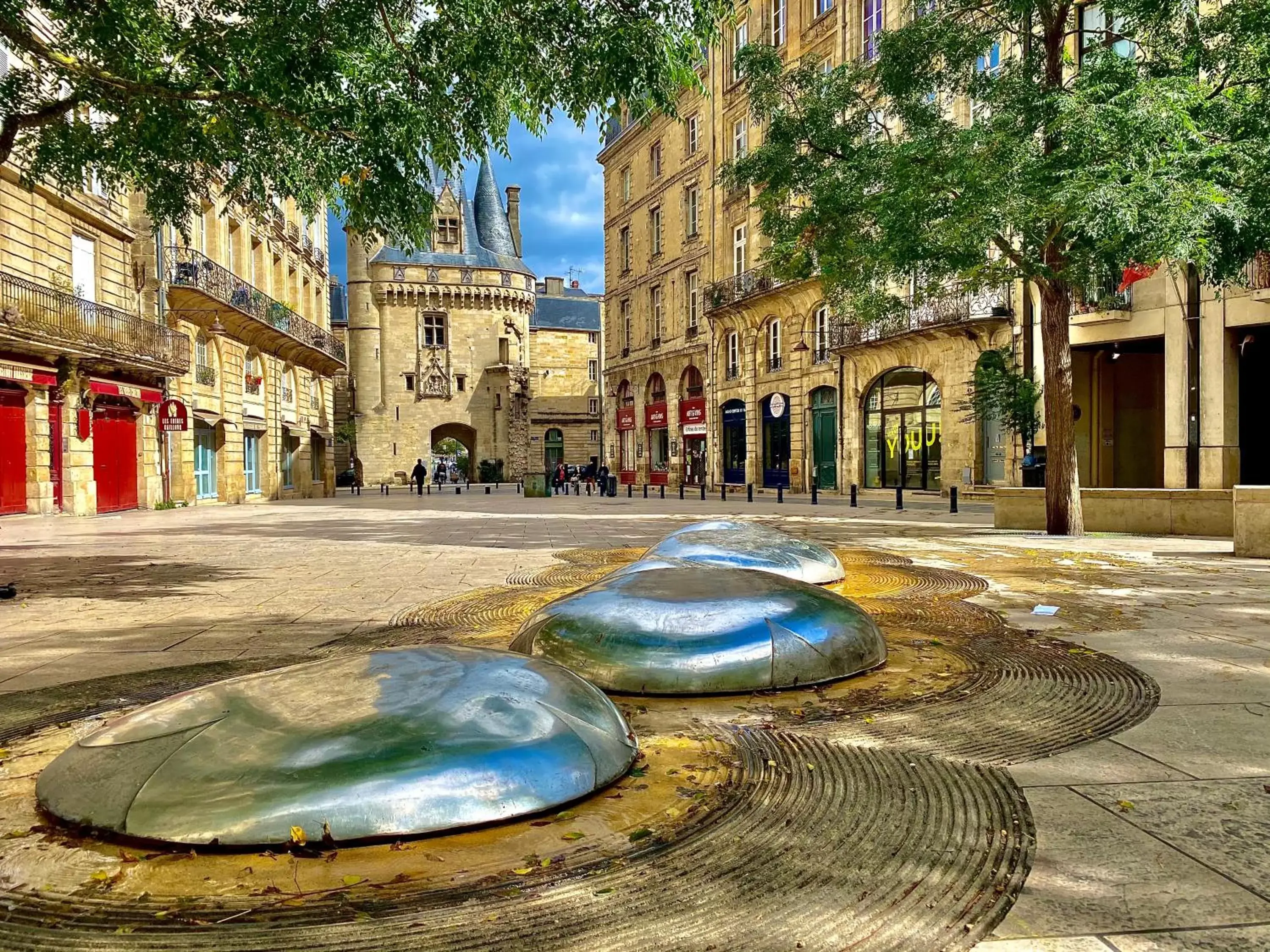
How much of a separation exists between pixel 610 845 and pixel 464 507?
70.8 ft

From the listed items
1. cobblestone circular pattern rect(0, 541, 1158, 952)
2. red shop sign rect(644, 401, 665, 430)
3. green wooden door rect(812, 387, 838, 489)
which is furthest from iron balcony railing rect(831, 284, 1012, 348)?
cobblestone circular pattern rect(0, 541, 1158, 952)

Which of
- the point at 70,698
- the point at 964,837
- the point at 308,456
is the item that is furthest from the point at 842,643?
the point at 308,456

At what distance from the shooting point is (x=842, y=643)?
4.21m

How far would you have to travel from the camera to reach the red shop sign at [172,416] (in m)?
23.6

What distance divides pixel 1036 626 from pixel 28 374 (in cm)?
2104

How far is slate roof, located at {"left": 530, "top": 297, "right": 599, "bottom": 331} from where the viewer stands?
232 ft

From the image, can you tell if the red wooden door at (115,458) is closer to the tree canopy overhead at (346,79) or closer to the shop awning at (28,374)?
the shop awning at (28,374)

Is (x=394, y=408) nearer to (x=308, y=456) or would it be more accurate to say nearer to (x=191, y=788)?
(x=308, y=456)

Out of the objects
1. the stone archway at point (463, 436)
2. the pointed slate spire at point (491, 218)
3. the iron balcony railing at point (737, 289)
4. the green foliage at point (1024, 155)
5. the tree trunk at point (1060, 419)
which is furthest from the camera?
the pointed slate spire at point (491, 218)

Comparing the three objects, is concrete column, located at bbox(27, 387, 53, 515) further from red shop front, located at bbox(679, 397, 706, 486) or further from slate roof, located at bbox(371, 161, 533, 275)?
slate roof, located at bbox(371, 161, 533, 275)

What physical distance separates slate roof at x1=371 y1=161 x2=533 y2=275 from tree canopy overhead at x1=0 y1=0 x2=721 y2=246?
47.9 meters

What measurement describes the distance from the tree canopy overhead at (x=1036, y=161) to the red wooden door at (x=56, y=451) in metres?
16.7

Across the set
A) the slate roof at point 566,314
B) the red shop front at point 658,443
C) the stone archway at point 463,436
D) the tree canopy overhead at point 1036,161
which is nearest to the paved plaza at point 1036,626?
the tree canopy overhead at point 1036,161

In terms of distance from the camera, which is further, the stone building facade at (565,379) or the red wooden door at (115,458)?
the stone building facade at (565,379)
